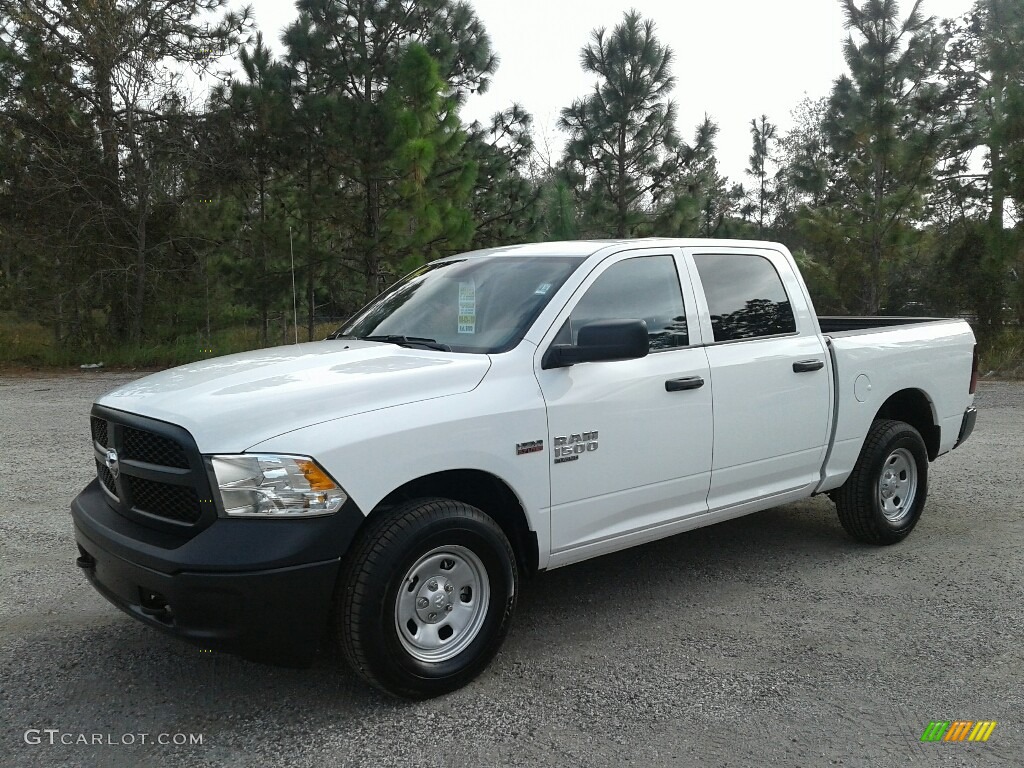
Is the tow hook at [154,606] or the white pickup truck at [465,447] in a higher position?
the white pickup truck at [465,447]

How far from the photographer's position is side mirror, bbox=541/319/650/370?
151 inches

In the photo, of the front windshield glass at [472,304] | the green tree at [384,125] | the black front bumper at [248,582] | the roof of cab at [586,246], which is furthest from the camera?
the green tree at [384,125]

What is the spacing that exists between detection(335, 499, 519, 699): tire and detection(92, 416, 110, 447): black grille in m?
1.32

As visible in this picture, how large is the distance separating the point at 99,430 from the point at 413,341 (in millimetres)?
1480

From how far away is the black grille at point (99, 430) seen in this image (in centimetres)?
384

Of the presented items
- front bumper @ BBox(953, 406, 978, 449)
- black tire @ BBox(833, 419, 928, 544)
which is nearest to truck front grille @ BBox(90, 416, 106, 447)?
black tire @ BBox(833, 419, 928, 544)

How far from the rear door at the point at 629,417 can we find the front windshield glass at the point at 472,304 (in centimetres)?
17

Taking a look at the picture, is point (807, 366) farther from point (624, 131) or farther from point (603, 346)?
point (624, 131)

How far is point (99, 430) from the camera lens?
3.91 meters

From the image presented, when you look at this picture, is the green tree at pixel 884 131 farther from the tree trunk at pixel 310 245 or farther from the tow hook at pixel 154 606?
the tow hook at pixel 154 606

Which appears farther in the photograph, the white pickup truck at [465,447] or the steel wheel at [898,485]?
the steel wheel at [898,485]

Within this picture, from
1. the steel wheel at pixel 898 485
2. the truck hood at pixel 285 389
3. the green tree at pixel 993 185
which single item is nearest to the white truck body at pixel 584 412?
the truck hood at pixel 285 389

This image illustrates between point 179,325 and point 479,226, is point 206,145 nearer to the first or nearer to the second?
point 179,325

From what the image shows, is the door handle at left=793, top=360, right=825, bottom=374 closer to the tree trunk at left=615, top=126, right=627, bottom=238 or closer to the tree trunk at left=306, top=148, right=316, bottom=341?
the tree trunk at left=615, top=126, right=627, bottom=238
